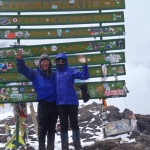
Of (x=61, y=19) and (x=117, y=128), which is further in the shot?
(x=61, y=19)

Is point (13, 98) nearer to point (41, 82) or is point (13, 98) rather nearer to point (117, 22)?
point (41, 82)

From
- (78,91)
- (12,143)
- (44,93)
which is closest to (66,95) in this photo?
(44,93)

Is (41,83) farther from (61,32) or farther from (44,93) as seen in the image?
(61,32)

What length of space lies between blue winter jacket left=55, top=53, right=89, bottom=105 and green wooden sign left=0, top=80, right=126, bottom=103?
220cm

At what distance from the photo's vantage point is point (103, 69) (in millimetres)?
10742

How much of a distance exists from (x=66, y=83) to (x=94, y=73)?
105 inches

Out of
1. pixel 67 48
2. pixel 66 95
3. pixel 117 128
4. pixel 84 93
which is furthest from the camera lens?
pixel 67 48

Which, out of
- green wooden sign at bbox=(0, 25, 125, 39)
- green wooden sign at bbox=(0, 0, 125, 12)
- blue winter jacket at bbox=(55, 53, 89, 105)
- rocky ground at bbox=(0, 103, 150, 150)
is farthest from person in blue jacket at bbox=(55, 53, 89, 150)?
green wooden sign at bbox=(0, 0, 125, 12)

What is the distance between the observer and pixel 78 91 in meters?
10.5

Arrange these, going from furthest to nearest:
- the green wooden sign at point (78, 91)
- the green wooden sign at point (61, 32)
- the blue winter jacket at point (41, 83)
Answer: the green wooden sign at point (61, 32) < the green wooden sign at point (78, 91) < the blue winter jacket at point (41, 83)

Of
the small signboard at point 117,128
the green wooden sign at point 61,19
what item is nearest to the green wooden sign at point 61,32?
the green wooden sign at point 61,19

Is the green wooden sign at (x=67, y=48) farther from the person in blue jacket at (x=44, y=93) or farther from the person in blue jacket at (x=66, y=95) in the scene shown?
the person in blue jacket at (x=44, y=93)

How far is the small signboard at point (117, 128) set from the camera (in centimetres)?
1049

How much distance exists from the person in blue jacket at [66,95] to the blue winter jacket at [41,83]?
166mm
